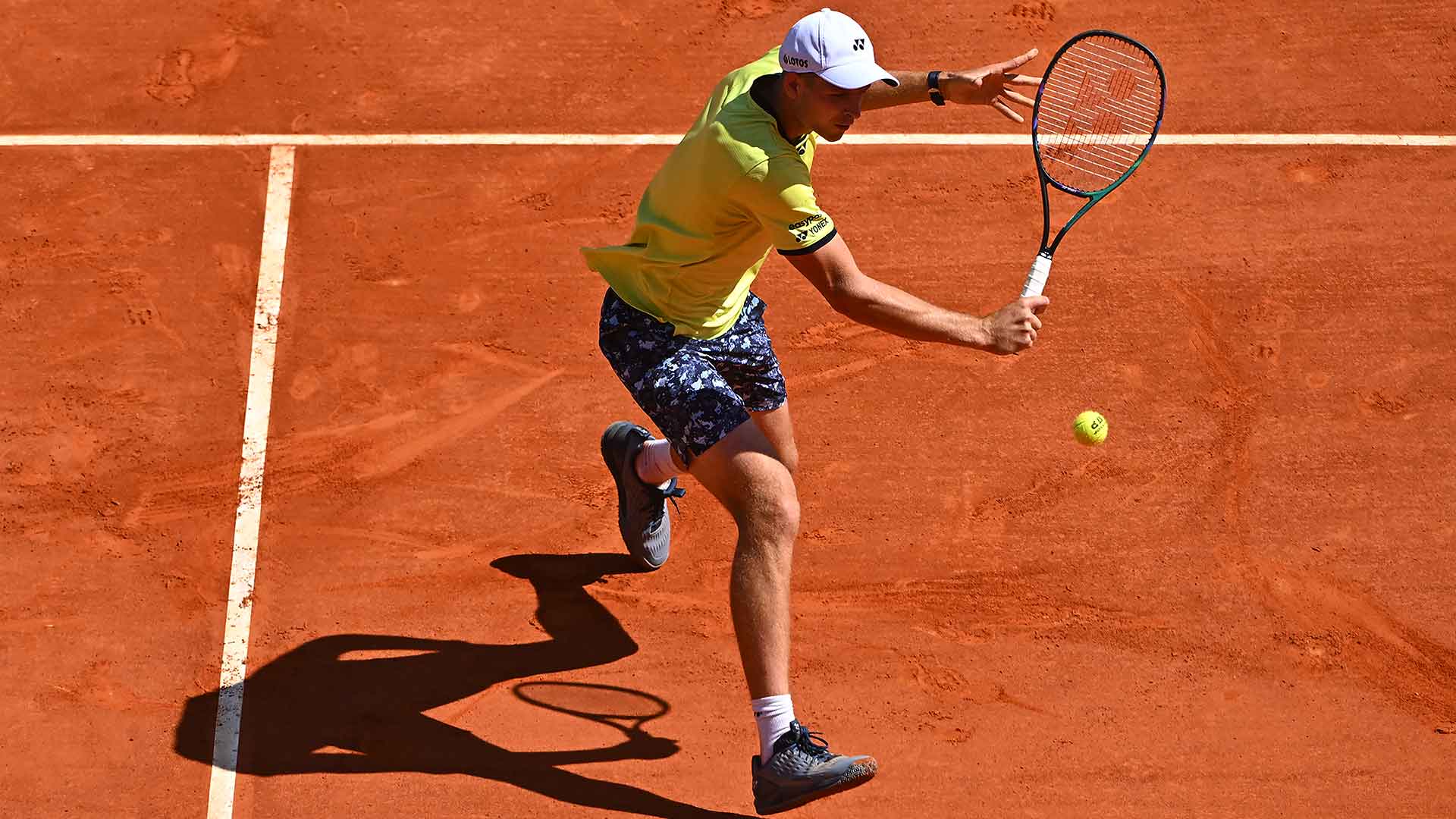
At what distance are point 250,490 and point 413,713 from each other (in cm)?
135

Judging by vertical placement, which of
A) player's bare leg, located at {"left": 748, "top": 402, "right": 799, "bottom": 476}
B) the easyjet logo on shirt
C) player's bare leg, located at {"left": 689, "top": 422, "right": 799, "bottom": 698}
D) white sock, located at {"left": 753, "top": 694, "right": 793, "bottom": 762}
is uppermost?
the easyjet logo on shirt

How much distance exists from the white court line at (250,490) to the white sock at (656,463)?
1.64 meters

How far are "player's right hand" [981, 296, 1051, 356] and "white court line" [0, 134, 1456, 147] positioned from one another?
3234mm

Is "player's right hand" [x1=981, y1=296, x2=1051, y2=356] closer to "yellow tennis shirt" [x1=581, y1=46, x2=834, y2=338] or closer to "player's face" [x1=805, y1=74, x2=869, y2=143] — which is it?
"yellow tennis shirt" [x1=581, y1=46, x2=834, y2=338]

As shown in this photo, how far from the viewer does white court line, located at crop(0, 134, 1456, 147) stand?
820cm

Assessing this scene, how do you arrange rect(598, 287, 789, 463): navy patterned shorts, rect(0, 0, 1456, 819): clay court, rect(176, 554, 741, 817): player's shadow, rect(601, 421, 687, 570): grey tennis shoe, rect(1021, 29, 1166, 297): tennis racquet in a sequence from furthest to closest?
rect(1021, 29, 1166, 297): tennis racquet < rect(601, 421, 687, 570): grey tennis shoe < rect(0, 0, 1456, 819): clay court < rect(176, 554, 741, 817): player's shadow < rect(598, 287, 789, 463): navy patterned shorts

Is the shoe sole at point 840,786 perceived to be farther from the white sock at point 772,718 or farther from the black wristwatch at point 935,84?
the black wristwatch at point 935,84

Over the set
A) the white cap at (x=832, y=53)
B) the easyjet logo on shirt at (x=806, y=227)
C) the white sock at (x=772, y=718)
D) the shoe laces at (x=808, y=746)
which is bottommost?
the shoe laces at (x=808, y=746)

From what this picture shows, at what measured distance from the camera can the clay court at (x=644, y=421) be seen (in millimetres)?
5949

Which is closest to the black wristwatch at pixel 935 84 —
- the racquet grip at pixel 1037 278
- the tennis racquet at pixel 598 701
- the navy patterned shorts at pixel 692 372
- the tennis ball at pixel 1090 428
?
the racquet grip at pixel 1037 278

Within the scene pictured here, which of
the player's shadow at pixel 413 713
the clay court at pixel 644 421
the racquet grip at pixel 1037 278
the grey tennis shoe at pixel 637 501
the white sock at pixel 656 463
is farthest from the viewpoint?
the grey tennis shoe at pixel 637 501

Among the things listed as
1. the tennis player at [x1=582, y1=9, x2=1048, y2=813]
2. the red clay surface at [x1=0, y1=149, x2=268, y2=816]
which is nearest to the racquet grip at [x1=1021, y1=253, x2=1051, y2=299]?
the tennis player at [x1=582, y1=9, x2=1048, y2=813]

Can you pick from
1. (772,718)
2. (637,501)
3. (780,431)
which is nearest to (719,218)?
(780,431)

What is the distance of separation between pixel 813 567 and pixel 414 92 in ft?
12.2
